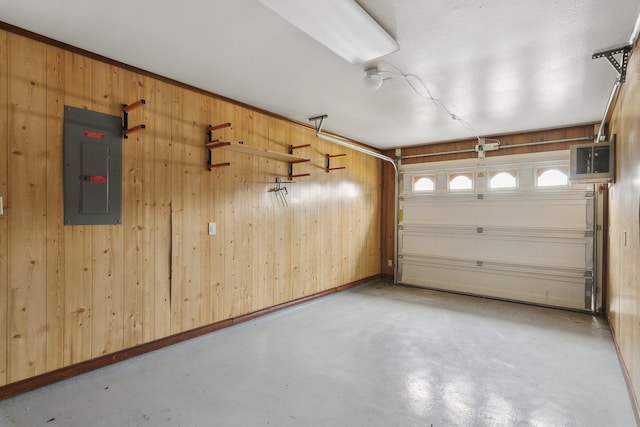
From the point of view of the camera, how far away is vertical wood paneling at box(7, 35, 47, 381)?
221 centimetres

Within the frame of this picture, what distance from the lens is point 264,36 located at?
7.59ft

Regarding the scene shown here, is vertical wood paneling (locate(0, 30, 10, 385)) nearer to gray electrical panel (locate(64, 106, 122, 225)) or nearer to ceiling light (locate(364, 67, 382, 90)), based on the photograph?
gray electrical panel (locate(64, 106, 122, 225))

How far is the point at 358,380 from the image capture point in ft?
8.23

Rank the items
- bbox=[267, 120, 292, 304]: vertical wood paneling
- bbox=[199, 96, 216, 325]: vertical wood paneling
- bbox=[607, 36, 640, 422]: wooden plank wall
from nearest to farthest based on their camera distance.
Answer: bbox=[607, 36, 640, 422]: wooden plank wall → bbox=[199, 96, 216, 325]: vertical wood paneling → bbox=[267, 120, 292, 304]: vertical wood paneling

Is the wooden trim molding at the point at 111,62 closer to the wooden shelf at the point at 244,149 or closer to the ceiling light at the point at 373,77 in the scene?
Result: the wooden shelf at the point at 244,149

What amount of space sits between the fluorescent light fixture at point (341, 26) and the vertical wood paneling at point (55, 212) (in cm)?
174

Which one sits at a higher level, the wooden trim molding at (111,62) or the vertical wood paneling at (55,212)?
the wooden trim molding at (111,62)

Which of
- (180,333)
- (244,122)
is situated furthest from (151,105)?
(180,333)

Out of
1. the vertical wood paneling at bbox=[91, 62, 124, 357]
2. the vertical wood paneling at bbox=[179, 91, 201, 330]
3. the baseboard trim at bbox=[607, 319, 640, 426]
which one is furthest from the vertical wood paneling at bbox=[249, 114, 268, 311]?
the baseboard trim at bbox=[607, 319, 640, 426]

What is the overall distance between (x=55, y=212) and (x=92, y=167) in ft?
1.38

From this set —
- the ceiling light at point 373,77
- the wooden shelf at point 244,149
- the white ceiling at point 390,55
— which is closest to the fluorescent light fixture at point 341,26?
the white ceiling at point 390,55

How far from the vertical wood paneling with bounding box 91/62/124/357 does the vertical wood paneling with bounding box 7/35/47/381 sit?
0.32 metres

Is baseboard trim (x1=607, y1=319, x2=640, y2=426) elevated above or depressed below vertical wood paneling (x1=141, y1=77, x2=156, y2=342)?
below

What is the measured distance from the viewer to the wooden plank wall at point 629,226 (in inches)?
82.7
